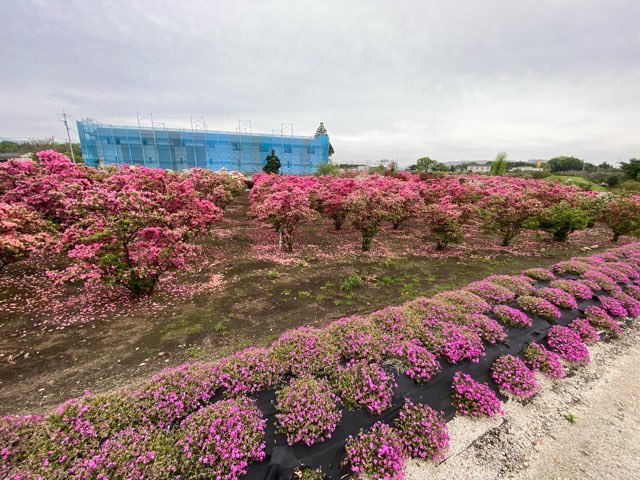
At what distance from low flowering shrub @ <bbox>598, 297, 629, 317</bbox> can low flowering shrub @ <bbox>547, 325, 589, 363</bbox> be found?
90.5 inches

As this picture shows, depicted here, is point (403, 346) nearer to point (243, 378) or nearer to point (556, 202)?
point (243, 378)

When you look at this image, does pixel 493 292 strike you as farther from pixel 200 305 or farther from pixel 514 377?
pixel 200 305

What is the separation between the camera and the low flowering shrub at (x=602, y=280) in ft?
25.4

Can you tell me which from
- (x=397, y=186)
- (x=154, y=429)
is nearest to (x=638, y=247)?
(x=397, y=186)

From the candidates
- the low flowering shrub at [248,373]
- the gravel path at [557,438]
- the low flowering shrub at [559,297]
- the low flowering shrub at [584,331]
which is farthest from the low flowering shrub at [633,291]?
the low flowering shrub at [248,373]

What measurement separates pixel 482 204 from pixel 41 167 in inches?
962

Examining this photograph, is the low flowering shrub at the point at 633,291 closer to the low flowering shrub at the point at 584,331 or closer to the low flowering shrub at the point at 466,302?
the low flowering shrub at the point at 584,331

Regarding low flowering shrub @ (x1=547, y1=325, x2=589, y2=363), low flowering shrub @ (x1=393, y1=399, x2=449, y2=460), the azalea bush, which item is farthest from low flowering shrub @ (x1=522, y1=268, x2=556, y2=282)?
the azalea bush

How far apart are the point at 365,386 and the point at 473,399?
1831mm

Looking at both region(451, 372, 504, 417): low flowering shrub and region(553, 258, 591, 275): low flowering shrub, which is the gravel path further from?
region(553, 258, 591, 275): low flowering shrub

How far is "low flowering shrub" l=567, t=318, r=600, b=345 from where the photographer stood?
20.1ft

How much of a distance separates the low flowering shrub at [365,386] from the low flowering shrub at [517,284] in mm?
5327

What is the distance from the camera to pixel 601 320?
6500 mm

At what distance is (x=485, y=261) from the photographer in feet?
43.1
